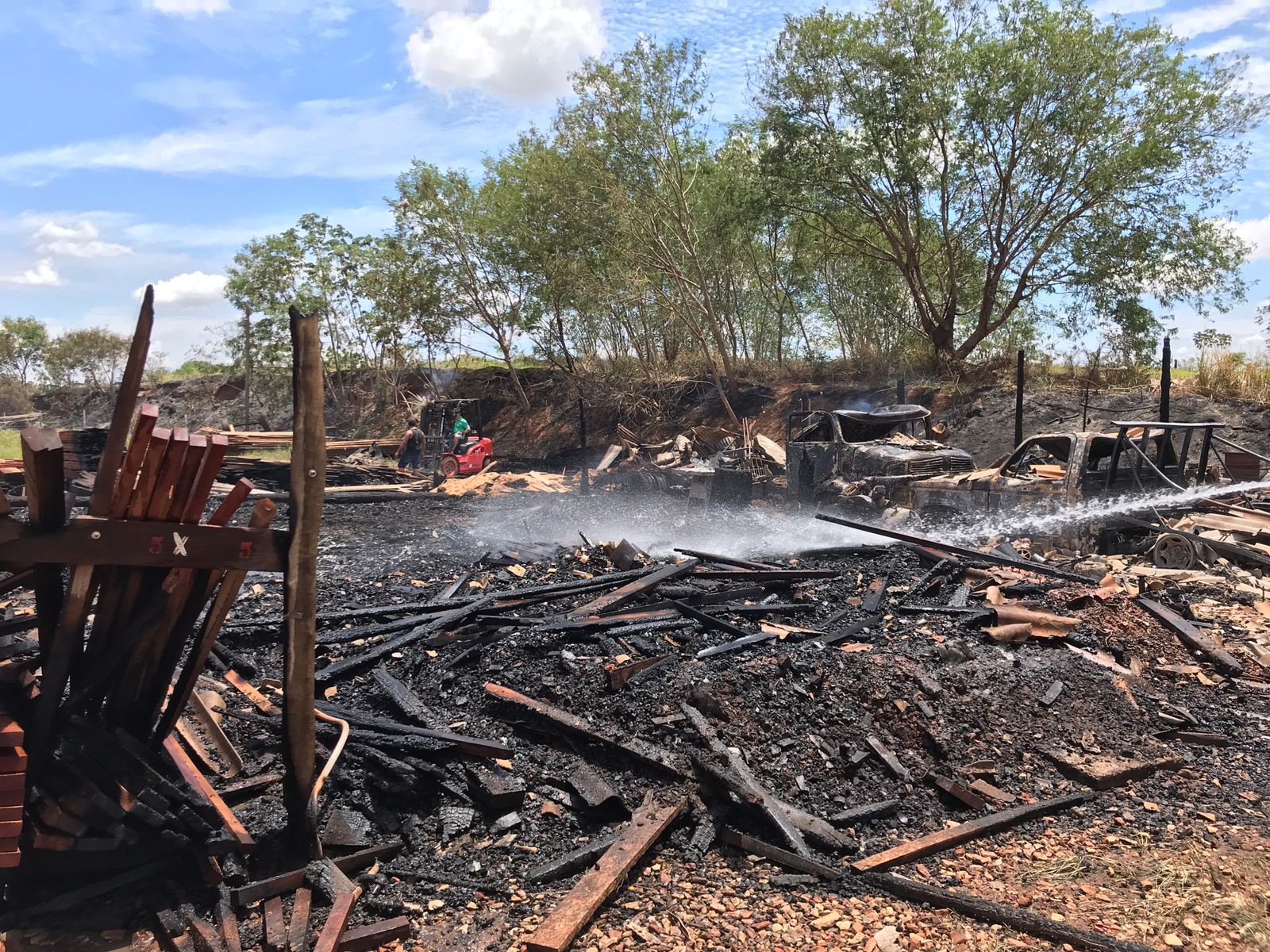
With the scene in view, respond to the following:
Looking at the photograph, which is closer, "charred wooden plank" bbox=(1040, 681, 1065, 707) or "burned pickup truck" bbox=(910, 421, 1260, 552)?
"charred wooden plank" bbox=(1040, 681, 1065, 707)

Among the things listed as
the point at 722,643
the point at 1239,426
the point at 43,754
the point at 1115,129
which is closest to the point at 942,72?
the point at 1115,129

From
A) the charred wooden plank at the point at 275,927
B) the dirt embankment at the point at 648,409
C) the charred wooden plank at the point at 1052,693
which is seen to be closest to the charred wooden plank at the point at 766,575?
the charred wooden plank at the point at 1052,693

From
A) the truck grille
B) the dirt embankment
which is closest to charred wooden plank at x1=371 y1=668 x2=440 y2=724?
the truck grille

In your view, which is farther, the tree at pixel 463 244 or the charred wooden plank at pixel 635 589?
the tree at pixel 463 244

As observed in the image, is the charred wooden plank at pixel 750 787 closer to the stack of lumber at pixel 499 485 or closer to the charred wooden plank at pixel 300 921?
the charred wooden plank at pixel 300 921

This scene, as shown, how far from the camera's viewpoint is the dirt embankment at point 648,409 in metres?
19.1

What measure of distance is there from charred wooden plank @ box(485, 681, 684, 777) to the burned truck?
8.52 m

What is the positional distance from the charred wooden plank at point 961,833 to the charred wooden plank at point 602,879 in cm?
105

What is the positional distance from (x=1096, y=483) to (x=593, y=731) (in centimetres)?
855

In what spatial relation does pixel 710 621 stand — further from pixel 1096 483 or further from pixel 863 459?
pixel 863 459


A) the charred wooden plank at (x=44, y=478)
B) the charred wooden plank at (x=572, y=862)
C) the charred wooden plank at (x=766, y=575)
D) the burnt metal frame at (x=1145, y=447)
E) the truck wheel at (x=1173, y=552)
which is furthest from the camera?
the burnt metal frame at (x=1145, y=447)

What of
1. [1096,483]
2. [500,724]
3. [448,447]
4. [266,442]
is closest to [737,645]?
[500,724]

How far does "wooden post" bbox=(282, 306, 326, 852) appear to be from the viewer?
11.4ft

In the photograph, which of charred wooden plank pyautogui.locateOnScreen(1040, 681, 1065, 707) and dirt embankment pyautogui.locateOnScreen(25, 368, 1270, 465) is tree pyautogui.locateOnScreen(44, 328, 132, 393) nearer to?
dirt embankment pyautogui.locateOnScreen(25, 368, 1270, 465)
